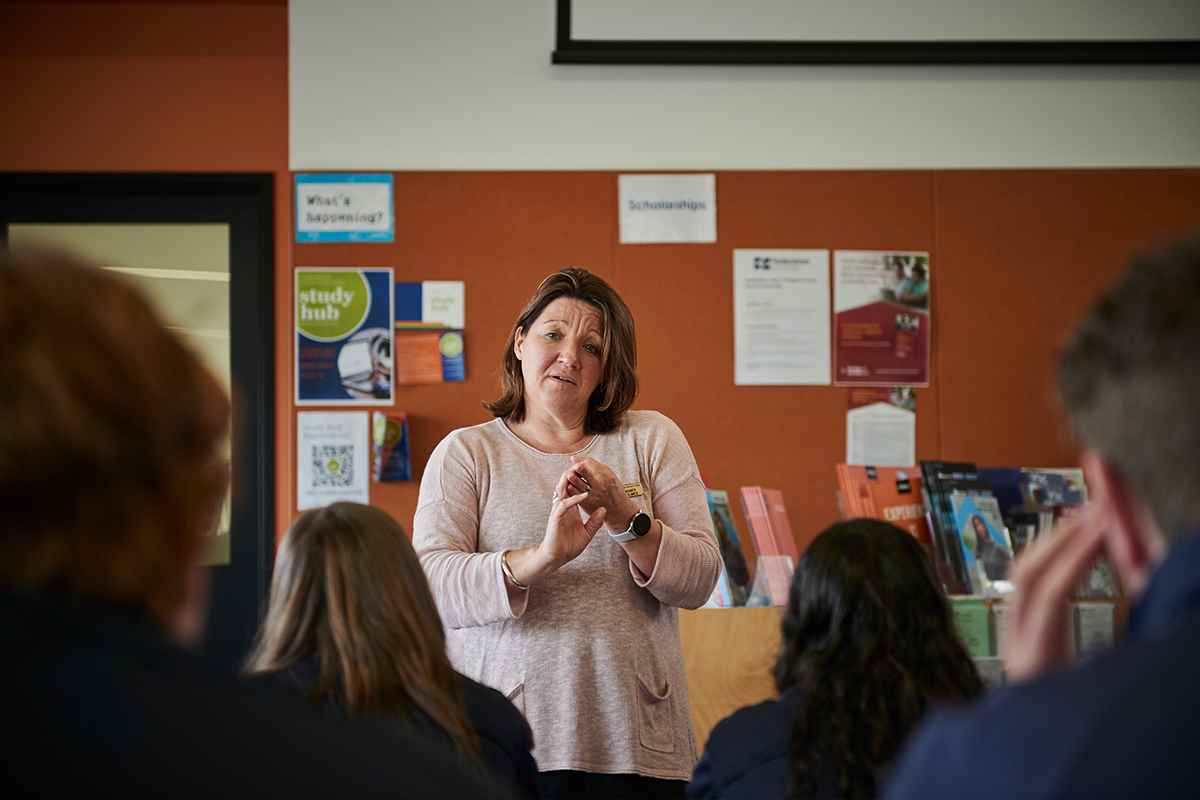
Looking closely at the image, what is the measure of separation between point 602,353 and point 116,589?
178cm

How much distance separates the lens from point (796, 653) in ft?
5.42

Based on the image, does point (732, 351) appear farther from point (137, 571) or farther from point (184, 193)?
point (137, 571)

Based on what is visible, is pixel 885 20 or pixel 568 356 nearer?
pixel 568 356

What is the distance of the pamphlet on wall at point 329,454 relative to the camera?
13.0 feet

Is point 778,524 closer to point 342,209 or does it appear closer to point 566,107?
point 566,107

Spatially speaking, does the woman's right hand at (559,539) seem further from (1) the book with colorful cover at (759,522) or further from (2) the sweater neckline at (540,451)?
(1) the book with colorful cover at (759,522)

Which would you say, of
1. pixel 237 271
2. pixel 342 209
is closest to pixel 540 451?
pixel 342 209

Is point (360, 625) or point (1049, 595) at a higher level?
point (1049, 595)

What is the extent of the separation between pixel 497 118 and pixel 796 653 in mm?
2775

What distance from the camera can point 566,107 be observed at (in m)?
4.05

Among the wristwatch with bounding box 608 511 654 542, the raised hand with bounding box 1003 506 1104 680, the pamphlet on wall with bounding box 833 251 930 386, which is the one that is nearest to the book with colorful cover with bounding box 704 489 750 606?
the pamphlet on wall with bounding box 833 251 930 386

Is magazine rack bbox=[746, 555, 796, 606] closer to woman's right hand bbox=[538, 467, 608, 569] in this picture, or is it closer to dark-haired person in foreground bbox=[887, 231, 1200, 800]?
woman's right hand bbox=[538, 467, 608, 569]

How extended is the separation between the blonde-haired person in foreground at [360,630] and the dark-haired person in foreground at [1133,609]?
36.3 inches

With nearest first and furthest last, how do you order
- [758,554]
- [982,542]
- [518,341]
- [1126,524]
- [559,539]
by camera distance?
[1126,524], [559,539], [518,341], [758,554], [982,542]
